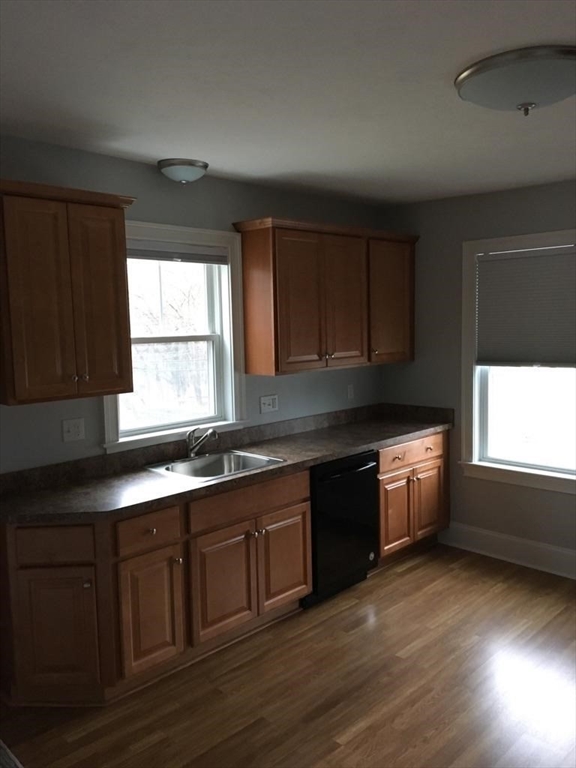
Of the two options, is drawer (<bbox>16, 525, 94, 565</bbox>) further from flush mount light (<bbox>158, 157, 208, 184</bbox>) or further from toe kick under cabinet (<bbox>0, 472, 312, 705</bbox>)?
flush mount light (<bbox>158, 157, 208, 184</bbox>)

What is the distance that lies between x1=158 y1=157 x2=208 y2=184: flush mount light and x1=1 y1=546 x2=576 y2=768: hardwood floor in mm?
2414

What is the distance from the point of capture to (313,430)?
430 centimetres

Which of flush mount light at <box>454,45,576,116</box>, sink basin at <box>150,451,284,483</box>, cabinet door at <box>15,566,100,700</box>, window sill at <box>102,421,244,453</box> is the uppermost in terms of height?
flush mount light at <box>454,45,576,116</box>

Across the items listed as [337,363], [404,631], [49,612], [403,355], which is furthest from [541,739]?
[403,355]

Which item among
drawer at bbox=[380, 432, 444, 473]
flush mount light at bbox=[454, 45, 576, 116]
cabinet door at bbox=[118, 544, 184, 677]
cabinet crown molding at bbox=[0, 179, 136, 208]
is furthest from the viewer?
drawer at bbox=[380, 432, 444, 473]

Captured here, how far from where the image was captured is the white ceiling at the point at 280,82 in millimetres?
1693

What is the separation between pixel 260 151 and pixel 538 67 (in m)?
1.44

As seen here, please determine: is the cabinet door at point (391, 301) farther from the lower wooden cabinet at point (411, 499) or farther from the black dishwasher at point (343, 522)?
the black dishwasher at point (343, 522)

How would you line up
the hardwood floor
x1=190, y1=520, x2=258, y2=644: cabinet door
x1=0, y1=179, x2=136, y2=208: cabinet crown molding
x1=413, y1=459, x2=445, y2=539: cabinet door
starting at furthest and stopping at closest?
x1=413, y1=459, x2=445, y2=539: cabinet door, x1=190, y1=520, x2=258, y2=644: cabinet door, x1=0, y1=179, x2=136, y2=208: cabinet crown molding, the hardwood floor

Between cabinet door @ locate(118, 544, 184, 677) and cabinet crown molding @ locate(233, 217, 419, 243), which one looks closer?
cabinet door @ locate(118, 544, 184, 677)

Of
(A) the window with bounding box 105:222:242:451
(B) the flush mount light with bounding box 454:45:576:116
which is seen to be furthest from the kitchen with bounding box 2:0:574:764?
(B) the flush mount light with bounding box 454:45:576:116

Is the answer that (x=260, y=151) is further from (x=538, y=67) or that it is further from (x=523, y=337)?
(x=523, y=337)

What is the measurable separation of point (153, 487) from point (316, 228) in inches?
72.6

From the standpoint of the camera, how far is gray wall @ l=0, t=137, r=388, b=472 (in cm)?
288
